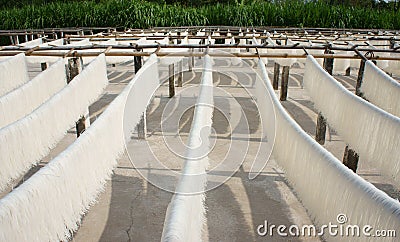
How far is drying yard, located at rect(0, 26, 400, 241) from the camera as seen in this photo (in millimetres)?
2199

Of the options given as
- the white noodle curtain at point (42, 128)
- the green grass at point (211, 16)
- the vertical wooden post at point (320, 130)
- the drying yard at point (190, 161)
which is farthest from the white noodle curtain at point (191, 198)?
the green grass at point (211, 16)

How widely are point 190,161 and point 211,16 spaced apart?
1388cm

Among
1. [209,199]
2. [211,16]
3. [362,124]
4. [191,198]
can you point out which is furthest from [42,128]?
[211,16]

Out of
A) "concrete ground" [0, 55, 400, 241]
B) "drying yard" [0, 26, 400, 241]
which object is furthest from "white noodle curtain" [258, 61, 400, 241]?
"concrete ground" [0, 55, 400, 241]

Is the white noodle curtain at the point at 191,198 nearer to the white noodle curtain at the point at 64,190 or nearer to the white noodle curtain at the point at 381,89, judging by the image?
the white noodle curtain at the point at 64,190

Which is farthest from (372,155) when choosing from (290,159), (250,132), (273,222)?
(250,132)

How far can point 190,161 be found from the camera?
8.50ft

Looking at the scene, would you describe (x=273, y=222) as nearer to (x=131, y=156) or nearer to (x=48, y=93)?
(x=131, y=156)

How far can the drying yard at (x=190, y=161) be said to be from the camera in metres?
2.20

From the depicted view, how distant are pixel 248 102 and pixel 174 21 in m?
7.68

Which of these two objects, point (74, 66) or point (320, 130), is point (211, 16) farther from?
point (320, 130)

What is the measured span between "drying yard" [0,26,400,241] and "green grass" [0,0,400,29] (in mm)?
8763

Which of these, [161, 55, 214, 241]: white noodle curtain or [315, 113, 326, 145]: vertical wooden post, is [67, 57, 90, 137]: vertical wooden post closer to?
[161, 55, 214, 241]: white noodle curtain

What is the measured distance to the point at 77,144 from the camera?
279 cm
